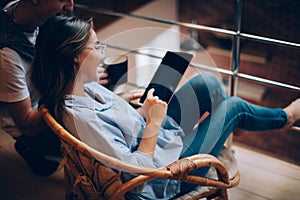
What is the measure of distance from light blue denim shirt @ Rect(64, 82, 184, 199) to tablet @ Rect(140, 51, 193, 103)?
0.12 meters

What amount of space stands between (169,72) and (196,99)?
186mm

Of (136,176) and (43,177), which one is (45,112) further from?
(43,177)

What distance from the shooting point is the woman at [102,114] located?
1.36 metres

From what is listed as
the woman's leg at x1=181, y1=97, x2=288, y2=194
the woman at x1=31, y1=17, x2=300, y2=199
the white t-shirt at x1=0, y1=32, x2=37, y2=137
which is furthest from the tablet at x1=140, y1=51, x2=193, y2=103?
the white t-shirt at x1=0, y1=32, x2=37, y2=137

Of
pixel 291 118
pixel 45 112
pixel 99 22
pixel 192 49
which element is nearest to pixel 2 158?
pixel 45 112

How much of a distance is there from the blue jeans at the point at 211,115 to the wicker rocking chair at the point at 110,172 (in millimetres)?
151

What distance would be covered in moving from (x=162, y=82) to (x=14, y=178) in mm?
812

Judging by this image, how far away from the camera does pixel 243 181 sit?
1934 mm

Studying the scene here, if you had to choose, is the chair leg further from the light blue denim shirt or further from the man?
the man

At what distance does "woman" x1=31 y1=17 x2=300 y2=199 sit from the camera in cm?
136

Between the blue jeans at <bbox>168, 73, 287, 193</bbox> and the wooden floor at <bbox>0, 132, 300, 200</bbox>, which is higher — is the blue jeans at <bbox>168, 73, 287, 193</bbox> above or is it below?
above

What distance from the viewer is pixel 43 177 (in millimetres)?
1977

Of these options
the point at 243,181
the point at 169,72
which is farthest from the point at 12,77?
the point at 243,181

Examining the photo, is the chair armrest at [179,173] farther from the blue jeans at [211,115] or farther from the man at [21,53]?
the man at [21,53]
